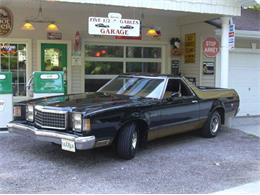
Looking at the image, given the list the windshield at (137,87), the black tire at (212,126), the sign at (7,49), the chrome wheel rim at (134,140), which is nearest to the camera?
the chrome wheel rim at (134,140)

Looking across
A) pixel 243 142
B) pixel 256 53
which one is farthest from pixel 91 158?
pixel 256 53

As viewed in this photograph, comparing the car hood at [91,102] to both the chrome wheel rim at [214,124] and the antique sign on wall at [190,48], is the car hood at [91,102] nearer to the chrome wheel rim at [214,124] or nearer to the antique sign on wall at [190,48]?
the chrome wheel rim at [214,124]

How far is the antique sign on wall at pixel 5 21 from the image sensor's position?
11641mm

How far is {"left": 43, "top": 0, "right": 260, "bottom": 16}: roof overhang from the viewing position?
9.43m

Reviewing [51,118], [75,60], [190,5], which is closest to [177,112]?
[51,118]

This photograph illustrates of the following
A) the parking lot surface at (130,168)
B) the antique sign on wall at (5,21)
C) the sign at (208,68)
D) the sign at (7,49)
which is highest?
the antique sign on wall at (5,21)

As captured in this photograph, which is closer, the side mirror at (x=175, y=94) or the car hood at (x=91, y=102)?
the car hood at (x=91, y=102)

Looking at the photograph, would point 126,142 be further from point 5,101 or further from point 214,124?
point 5,101

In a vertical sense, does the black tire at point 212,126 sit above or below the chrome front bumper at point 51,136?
below

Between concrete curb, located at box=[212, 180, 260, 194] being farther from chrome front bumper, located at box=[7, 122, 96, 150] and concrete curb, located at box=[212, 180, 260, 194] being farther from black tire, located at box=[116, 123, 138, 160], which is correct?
chrome front bumper, located at box=[7, 122, 96, 150]

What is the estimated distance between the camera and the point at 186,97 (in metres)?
8.88

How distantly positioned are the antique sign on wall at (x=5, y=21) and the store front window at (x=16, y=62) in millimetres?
366

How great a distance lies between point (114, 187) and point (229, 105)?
5267 mm

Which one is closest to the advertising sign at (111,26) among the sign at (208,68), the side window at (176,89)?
the side window at (176,89)
